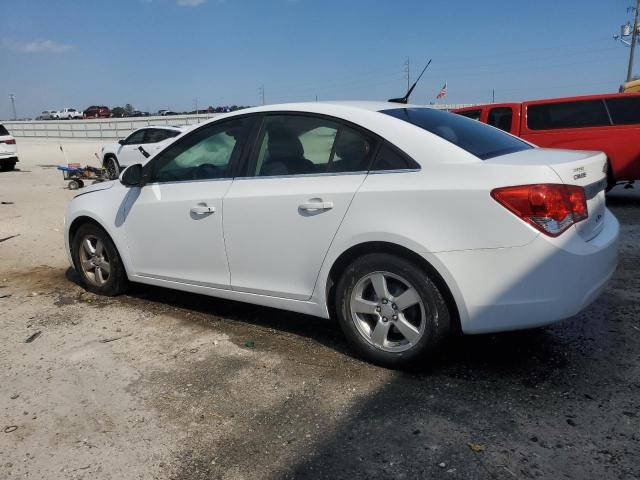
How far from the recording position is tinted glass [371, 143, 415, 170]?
3.23 m

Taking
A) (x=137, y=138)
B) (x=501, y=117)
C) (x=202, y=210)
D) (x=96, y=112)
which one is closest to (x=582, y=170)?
(x=202, y=210)

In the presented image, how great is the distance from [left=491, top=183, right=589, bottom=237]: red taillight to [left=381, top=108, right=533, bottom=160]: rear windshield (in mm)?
391

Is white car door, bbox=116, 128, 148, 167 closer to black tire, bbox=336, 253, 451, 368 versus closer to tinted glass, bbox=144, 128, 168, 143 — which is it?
tinted glass, bbox=144, 128, 168, 143

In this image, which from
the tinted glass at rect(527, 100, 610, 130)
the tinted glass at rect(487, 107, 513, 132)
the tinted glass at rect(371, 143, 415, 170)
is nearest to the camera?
the tinted glass at rect(371, 143, 415, 170)

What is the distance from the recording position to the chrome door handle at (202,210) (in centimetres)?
393

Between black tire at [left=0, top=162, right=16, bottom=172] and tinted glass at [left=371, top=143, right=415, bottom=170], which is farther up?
tinted glass at [left=371, top=143, right=415, bottom=170]

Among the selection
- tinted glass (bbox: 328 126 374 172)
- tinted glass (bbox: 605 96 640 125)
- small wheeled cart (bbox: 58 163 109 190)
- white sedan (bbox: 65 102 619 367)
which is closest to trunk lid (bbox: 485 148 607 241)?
white sedan (bbox: 65 102 619 367)

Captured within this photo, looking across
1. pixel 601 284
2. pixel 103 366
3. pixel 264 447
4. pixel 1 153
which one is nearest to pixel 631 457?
pixel 601 284

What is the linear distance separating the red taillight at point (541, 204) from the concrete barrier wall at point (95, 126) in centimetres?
3177

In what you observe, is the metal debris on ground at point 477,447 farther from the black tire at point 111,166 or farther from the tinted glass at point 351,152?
the black tire at point 111,166

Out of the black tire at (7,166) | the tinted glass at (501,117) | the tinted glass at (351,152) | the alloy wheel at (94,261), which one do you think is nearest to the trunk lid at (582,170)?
the tinted glass at (351,152)

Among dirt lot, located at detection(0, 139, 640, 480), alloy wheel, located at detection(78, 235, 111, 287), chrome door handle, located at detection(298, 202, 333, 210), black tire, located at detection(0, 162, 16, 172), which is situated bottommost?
dirt lot, located at detection(0, 139, 640, 480)

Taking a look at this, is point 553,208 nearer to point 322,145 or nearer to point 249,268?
point 322,145

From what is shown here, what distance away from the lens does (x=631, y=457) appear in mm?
2430
